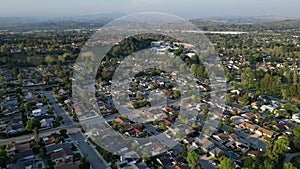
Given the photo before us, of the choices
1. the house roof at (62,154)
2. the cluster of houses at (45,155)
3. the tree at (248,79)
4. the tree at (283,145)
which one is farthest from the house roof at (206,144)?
the tree at (248,79)

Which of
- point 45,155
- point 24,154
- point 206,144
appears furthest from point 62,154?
point 206,144

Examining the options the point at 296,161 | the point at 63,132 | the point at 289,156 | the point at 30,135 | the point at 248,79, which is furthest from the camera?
the point at 248,79

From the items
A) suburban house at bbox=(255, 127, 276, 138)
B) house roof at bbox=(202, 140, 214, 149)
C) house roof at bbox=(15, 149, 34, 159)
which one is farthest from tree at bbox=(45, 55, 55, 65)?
suburban house at bbox=(255, 127, 276, 138)

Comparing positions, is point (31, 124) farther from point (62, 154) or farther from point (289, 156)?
point (289, 156)

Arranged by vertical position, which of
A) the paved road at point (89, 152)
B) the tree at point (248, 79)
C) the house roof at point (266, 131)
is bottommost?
the paved road at point (89, 152)

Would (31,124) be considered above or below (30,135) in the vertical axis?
above

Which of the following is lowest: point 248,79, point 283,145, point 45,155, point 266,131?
point 45,155

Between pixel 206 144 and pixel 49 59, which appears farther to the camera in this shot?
pixel 49 59

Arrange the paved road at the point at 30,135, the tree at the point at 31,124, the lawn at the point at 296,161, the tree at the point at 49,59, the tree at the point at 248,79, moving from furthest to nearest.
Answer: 1. the tree at the point at 49,59
2. the tree at the point at 248,79
3. the tree at the point at 31,124
4. the paved road at the point at 30,135
5. the lawn at the point at 296,161

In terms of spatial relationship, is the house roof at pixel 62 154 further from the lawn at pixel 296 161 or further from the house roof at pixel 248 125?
the lawn at pixel 296 161
